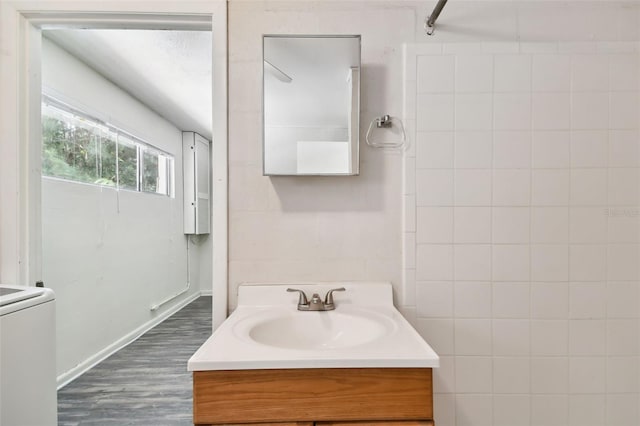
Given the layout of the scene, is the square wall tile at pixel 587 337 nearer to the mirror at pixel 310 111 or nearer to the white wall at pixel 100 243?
the mirror at pixel 310 111

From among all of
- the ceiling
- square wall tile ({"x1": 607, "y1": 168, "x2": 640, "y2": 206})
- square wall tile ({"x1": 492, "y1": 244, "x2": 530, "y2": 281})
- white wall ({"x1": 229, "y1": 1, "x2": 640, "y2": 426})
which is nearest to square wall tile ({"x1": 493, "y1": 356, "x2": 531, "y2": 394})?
white wall ({"x1": 229, "y1": 1, "x2": 640, "y2": 426})

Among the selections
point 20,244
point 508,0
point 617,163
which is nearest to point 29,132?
point 20,244

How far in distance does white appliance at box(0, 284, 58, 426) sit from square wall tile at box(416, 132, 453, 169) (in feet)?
4.72

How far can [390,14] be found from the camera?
47.2 inches

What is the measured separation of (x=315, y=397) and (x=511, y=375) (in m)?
0.86

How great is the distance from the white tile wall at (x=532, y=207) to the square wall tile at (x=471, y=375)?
0.02 metres

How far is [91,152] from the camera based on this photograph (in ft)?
7.70

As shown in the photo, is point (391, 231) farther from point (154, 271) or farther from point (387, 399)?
point (154, 271)

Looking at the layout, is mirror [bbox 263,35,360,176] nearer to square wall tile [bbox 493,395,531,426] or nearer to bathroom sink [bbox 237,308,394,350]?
bathroom sink [bbox 237,308,394,350]

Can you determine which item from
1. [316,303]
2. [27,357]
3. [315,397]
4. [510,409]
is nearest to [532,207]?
[510,409]

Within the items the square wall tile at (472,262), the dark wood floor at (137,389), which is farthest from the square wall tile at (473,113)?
the dark wood floor at (137,389)

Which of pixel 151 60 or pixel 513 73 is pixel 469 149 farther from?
pixel 151 60

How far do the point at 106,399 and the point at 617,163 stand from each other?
9.17 ft

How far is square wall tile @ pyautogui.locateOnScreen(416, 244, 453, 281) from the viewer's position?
119 centimetres
